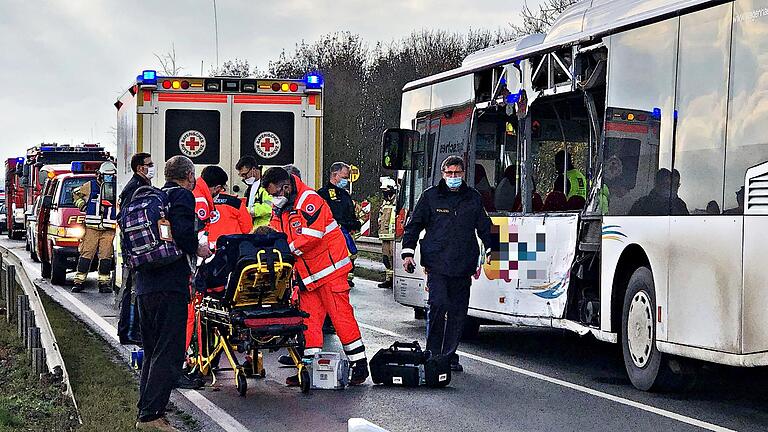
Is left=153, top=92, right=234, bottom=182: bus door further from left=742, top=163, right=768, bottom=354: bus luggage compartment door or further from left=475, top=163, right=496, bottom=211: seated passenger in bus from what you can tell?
left=742, top=163, right=768, bottom=354: bus luggage compartment door

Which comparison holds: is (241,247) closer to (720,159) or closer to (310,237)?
(310,237)

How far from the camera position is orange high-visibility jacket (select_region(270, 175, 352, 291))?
35.7ft

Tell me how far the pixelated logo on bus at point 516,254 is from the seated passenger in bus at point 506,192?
0.18 m

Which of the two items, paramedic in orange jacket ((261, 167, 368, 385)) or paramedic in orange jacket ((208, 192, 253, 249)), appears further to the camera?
paramedic in orange jacket ((208, 192, 253, 249))

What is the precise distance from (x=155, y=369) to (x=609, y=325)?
161 inches

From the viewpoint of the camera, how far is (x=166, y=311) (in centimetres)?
873

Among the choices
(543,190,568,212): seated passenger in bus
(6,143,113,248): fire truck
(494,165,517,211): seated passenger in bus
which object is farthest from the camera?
(6,143,113,248): fire truck

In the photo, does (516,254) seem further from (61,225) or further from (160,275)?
(61,225)

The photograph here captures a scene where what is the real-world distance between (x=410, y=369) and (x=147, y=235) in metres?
3.28

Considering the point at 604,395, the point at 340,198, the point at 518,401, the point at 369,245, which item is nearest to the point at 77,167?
the point at 340,198

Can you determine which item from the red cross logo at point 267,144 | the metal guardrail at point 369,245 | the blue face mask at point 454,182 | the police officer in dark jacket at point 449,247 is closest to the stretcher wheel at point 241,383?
the police officer in dark jacket at point 449,247

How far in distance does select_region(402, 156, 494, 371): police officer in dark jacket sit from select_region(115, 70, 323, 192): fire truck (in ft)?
14.1

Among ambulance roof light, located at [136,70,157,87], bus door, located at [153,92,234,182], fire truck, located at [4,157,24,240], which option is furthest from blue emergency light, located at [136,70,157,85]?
fire truck, located at [4,157,24,240]

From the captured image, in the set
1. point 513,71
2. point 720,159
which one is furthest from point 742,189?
point 513,71
